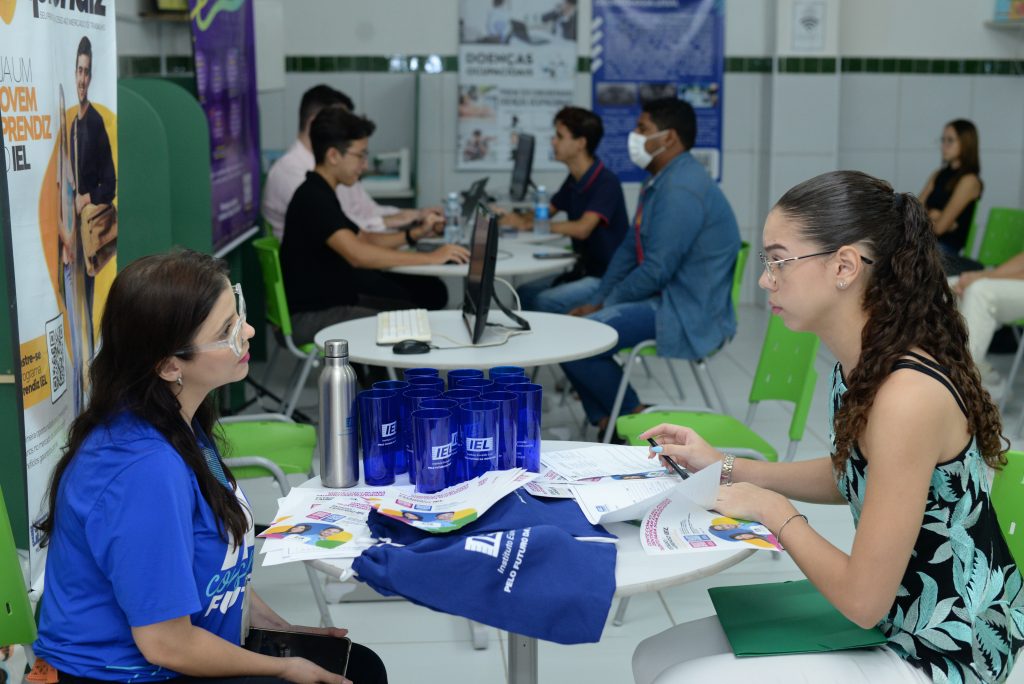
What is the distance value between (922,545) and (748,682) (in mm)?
338

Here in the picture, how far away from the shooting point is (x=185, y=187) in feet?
13.2

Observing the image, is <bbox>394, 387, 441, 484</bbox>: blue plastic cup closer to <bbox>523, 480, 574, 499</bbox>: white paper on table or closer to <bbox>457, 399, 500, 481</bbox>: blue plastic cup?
<bbox>457, 399, 500, 481</bbox>: blue plastic cup

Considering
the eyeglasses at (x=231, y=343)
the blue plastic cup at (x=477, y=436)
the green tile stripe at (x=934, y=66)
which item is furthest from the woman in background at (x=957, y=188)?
the eyeglasses at (x=231, y=343)

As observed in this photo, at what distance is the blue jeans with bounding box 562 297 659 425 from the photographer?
4.42 meters

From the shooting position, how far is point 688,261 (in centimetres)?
439

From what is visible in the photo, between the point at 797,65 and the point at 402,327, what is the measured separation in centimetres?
515

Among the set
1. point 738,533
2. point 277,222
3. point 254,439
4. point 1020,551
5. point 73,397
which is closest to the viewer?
point 738,533

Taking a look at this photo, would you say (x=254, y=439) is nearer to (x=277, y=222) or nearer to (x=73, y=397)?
(x=73, y=397)

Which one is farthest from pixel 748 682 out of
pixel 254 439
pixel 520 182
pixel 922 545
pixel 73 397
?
pixel 520 182

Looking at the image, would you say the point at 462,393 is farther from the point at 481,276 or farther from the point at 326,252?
the point at 326,252

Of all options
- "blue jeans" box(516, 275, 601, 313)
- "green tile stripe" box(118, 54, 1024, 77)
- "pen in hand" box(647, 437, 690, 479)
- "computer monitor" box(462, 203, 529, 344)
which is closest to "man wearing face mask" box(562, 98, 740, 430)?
"blue jeans" box(516, 275, 601, 313)

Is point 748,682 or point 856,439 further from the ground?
point 856,439

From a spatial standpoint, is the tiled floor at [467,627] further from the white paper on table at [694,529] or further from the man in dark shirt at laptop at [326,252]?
the white paper on table at [694,529]

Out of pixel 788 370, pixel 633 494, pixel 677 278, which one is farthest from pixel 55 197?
pixel 677 278
